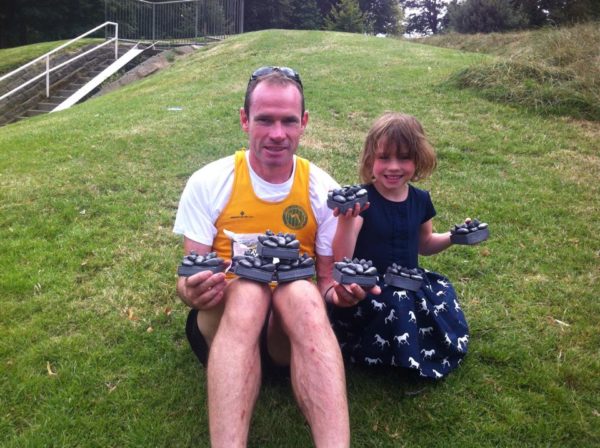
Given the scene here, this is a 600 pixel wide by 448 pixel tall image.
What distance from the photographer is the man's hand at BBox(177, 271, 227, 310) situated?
2309 mm

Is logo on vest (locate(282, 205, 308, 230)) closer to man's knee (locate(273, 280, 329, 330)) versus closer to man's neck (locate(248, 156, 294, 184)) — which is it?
man's neck (locate(248, 156, 294, 184))

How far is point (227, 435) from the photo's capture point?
202cm

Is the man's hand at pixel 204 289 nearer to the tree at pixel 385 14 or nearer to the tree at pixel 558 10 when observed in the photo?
the tree at pixel 558 10

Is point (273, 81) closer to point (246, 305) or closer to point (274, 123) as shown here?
point (274, 123)

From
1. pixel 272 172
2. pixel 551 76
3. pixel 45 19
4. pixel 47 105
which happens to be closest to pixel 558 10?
pixel 551 76

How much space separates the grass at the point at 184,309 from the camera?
2.70m

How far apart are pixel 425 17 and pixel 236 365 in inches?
2508

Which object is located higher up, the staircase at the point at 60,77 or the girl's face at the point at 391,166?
the girl's face at the point at 391,166

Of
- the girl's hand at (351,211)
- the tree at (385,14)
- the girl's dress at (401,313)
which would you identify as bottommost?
the girl's dress at (401,313)

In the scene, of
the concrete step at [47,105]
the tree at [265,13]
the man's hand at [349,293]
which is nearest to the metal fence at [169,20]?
the concrete step at [47,105]

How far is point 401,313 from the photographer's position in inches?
109

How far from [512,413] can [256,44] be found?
58.4ft

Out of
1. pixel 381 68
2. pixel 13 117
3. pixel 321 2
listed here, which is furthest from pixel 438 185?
pixel 321 2

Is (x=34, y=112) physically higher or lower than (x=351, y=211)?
lower
